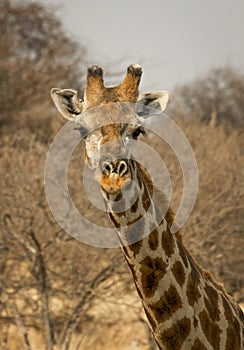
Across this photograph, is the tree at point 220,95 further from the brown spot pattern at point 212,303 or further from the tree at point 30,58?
the brown spot pattern at point 212,303

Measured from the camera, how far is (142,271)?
18.2ft

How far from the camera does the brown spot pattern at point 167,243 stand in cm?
572

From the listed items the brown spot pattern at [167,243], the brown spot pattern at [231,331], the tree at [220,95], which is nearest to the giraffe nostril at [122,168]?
the brown spot pattern at [167,243]

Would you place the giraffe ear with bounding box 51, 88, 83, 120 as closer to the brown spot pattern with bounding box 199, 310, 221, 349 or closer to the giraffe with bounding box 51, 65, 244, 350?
the giraffe with bounding box 51, 65, 244, 350

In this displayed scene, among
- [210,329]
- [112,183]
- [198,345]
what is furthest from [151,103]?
[198,345]

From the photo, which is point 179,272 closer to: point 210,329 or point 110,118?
point 210,329

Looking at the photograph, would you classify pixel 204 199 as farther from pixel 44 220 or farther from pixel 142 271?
pixel 142 271

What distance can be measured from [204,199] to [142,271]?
1101 centimetres

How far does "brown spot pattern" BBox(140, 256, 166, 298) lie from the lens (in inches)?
217

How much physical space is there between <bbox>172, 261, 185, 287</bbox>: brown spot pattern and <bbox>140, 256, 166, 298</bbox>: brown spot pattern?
117 mm

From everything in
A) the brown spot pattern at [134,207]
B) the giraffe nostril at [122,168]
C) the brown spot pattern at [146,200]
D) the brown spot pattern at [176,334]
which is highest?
the giraffe nostril at [122,168]

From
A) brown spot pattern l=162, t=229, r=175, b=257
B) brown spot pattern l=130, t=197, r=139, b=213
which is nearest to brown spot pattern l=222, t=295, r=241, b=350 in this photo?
brown spot pattern l=162, t=229, r=175, b=257

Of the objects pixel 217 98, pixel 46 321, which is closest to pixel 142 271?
pixel 46 321

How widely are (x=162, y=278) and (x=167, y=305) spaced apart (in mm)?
183
